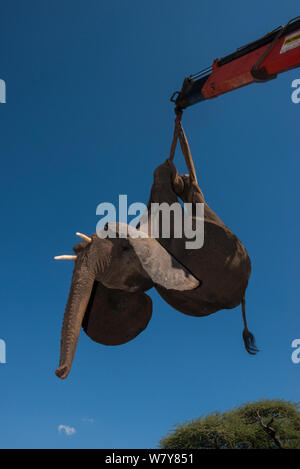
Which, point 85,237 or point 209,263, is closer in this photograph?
point 85,237

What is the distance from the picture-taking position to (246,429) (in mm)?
16500

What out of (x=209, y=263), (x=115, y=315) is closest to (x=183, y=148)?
(x=209, y=263)

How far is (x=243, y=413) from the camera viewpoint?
17844 millimetres

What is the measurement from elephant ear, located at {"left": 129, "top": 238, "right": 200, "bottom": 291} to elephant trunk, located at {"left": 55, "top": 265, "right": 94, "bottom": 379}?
76 centimetres

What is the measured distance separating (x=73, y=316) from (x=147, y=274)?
1065mm

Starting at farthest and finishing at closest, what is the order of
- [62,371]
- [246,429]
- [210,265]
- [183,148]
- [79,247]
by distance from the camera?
[246,429] < [183,148] < [210,265] < [79,247] < [62,371]

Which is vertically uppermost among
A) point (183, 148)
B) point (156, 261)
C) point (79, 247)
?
point (183, 148)

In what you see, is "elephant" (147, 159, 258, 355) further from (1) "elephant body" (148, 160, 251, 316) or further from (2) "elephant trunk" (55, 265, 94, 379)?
(2) "elephant trunk" (55, 265, 94, 379)

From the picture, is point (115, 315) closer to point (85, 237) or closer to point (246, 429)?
point (85, 237)

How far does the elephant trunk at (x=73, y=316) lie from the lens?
17.1 ft

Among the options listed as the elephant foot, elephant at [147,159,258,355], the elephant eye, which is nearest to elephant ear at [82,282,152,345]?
elephant at [147,159,258,355]

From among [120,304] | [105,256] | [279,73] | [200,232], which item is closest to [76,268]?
[105,256]

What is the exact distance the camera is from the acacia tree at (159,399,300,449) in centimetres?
1614
